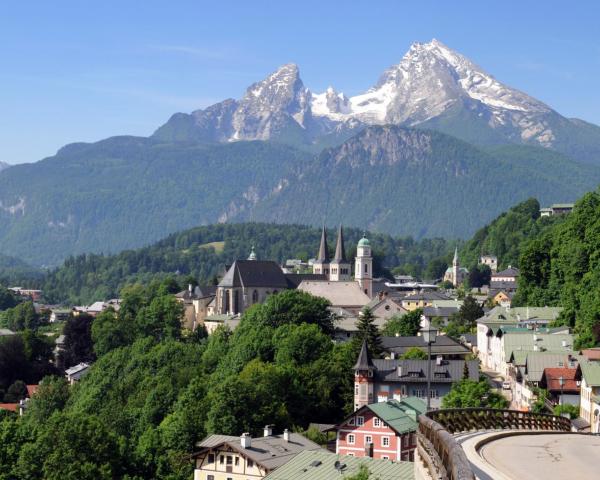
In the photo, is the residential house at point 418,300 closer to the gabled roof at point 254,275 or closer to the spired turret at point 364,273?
the spired turret at point 364,273

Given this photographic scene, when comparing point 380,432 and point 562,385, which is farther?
point 380,432

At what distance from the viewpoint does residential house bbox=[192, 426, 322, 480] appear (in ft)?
209

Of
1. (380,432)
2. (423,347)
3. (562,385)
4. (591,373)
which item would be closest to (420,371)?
(423,347)

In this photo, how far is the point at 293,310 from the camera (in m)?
114

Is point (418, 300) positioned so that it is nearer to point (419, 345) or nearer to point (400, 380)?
point (419, 345)

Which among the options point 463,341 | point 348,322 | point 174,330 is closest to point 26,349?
point 174,330

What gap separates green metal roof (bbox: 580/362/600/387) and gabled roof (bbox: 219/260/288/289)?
10343 centimetres

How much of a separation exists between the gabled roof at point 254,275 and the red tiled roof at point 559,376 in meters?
98.5

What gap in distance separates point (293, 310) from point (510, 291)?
67129 millimetres

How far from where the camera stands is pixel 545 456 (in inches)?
874

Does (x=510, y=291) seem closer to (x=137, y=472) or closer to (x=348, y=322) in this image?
(x=348, y=322)

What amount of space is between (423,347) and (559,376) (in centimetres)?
2790

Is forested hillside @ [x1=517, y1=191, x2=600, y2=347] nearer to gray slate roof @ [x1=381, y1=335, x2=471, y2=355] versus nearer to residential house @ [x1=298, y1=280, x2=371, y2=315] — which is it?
gray slate roof @ [x1=381, y1=335, x2=471, y2=355]

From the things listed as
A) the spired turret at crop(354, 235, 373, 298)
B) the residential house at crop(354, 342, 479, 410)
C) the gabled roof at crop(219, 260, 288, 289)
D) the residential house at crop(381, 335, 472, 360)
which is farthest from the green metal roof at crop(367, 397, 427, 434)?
the spired turret at crop(354, 235, 373, 298)
